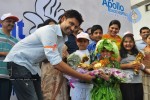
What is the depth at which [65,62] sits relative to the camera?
3365mm

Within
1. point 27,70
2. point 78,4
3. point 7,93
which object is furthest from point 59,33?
point 78,4

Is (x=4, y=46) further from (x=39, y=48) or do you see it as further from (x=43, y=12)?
(x=43, y=12)

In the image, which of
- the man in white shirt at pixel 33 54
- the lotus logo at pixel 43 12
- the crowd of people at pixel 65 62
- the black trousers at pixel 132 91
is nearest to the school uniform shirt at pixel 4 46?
the crowd of people at pixel 65 62

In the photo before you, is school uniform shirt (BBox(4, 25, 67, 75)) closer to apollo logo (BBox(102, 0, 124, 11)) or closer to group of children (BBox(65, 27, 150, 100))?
group of children (BBox(65, 27, 150, 100))

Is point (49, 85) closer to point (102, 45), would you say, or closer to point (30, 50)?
point (102, 45)

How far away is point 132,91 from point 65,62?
1175mm

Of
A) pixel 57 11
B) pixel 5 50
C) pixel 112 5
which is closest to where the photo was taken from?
pixel 5 50

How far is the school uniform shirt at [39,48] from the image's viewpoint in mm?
2416

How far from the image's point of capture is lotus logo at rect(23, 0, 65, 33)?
15.4 ft

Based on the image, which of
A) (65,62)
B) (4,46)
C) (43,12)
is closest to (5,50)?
(4,46)

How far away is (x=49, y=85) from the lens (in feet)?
13.2

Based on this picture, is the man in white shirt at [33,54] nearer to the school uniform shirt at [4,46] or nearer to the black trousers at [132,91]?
the school uniform shirt at [4,46]

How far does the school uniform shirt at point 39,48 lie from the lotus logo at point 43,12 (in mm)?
2127

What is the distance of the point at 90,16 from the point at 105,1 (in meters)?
0.59
